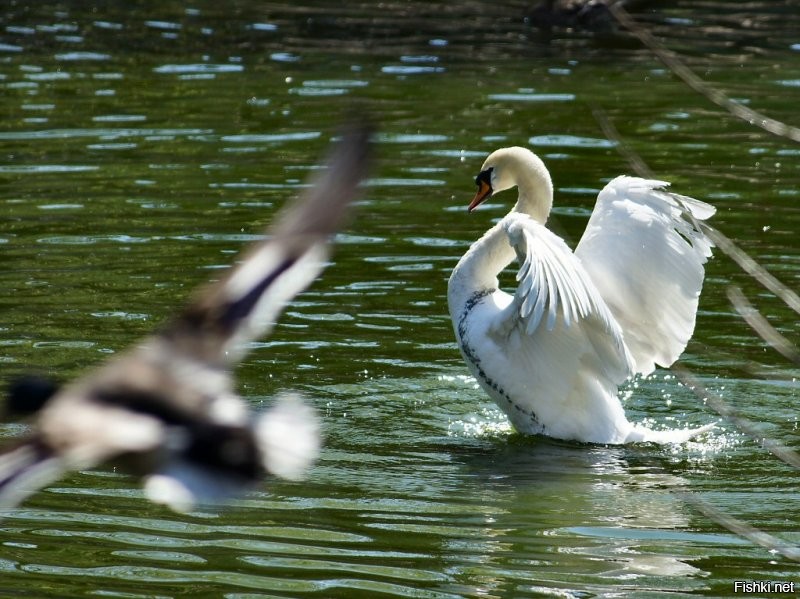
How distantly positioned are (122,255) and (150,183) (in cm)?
185

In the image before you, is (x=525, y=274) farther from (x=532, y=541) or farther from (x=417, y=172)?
(x=417, y=172)

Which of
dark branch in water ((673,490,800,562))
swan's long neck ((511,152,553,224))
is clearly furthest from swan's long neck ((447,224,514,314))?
dark branch in water ((673,490,800,562))

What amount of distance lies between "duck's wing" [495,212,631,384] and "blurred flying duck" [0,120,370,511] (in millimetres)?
2091

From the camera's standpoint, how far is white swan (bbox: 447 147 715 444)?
7133 millimetres

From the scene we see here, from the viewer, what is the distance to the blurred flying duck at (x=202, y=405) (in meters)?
3.26

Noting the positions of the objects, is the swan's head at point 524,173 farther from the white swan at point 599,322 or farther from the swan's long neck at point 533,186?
the white swan at point 599,322

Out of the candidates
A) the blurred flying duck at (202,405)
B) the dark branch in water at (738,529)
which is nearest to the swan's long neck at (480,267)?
the dark branch in water at (738,529)

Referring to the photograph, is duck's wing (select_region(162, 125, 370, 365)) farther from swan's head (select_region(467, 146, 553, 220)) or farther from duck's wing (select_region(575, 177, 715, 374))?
swan's head (select_region(467, 146, 553, 220))

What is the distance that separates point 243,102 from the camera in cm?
1427

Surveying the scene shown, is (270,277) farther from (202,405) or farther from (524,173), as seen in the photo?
(524,173)

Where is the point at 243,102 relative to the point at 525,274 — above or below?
below

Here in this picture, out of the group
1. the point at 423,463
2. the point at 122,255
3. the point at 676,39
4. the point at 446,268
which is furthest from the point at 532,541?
the point at 676,39

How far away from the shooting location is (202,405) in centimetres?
352

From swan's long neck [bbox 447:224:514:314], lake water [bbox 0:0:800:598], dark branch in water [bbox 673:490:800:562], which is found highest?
dark branch in water [bbox 673:490:800:562]
